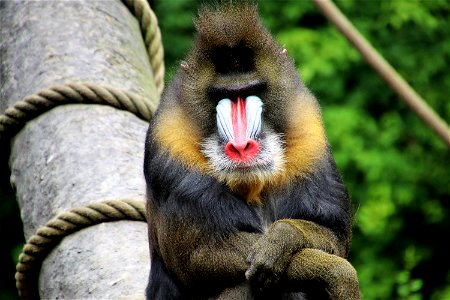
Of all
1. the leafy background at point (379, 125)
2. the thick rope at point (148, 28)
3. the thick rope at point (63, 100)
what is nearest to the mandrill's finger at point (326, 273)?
the thick rope at point (63, 100)

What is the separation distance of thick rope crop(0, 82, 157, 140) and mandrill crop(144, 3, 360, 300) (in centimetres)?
97

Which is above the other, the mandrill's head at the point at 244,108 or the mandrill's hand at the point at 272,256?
the mandrill's head at the point at 244,108

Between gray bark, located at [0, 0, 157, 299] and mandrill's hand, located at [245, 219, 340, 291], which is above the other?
mandrill's hand, located at [245, 219, 340, 291]

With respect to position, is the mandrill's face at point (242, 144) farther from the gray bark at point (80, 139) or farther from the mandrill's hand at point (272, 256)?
the gray bark at point (80, 139)

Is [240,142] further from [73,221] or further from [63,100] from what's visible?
[63,100]

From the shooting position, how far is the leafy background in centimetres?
877

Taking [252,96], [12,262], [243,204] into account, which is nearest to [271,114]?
[252,96]

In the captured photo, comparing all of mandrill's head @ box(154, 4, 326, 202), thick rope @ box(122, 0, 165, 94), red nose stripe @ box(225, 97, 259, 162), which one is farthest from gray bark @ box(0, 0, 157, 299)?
red nose stripe @ box(225, 97, 259, 162)

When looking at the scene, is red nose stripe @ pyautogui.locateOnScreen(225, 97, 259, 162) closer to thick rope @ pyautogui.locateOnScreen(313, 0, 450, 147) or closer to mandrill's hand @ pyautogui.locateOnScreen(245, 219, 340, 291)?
mandrill's hand @ pyautogui.locateOnScreen(245, 219, 340, 291)

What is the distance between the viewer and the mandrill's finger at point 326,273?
359 cm

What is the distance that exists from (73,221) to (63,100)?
0.68 meters

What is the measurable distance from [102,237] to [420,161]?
5629mm

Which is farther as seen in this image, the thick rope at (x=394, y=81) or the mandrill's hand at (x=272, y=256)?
the thick rope at (x=394, y=81)

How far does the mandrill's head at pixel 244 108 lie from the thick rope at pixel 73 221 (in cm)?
73
